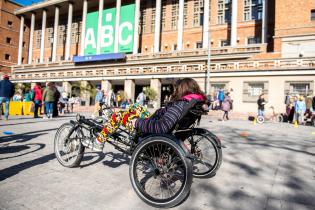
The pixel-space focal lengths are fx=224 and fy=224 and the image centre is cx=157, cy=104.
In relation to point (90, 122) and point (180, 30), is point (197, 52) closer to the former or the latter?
point (180, 30)

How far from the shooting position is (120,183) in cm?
311

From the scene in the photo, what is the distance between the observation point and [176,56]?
90.1 ft

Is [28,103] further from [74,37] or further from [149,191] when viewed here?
[74,37]

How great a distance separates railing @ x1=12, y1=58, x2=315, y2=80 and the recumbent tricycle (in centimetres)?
1939

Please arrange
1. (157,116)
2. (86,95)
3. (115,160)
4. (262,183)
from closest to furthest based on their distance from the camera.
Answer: (157,116) → (262,183) → (115,160) → (86,95)

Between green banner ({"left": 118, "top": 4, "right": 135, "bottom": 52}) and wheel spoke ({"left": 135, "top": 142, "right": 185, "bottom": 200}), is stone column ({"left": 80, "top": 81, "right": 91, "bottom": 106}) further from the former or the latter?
wheel spoke ({"left": 135, "top": 142, "right": 185, "bottom": 200})

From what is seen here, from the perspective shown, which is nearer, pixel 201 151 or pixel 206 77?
pixel 201 151

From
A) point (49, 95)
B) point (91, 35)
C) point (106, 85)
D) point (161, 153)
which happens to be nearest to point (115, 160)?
point (161, 153)

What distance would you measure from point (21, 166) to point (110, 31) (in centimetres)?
3320

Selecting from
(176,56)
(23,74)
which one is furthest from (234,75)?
(23,74)

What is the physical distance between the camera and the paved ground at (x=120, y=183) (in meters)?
2.49

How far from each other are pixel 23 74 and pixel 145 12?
81.3 ft

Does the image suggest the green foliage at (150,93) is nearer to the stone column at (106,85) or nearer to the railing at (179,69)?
the railing at (179,69)

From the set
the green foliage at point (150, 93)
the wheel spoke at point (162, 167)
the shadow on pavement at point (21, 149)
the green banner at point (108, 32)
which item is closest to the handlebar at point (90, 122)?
the wheel spoke at point (162, 167)
